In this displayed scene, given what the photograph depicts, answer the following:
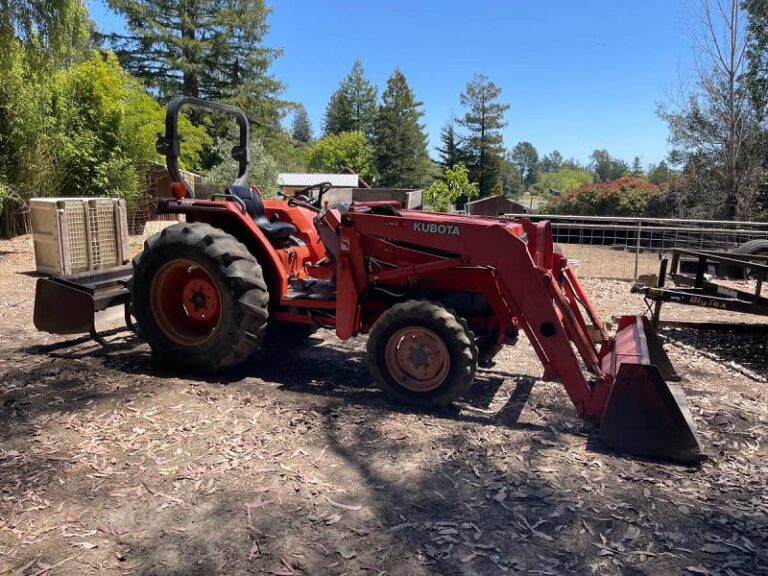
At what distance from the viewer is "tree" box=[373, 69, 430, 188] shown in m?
48.5

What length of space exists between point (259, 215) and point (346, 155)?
4343 centimetres

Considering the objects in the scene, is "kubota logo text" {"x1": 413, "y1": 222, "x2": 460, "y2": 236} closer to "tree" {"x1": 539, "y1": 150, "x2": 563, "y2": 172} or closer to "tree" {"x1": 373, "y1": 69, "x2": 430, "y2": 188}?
"tree" {"x1": 373, "y1": 69, "x2": 430, "y2": 188}

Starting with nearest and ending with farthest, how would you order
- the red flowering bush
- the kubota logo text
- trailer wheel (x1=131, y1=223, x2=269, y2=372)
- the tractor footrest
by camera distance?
the kubota logo text → trailer wheel (x1=131, y1=223, x2=269, y2=372) → the tractor footrest → the red flowering bush

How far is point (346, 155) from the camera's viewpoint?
47938mm

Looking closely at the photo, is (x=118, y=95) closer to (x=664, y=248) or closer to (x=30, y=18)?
(x=30, y=18)

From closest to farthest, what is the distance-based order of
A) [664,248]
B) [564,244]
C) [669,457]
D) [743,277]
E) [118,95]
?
[669,457] → [743,277] → [664,248] → [564,244] → [118,95]

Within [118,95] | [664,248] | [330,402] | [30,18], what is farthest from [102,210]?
[664,248]

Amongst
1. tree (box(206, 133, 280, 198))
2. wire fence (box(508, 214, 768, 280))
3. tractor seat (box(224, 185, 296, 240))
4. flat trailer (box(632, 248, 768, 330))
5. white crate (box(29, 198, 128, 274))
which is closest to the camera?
tractor seat (box(224, 185, 296, 240))

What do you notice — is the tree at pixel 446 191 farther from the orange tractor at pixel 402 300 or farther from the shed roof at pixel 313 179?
the orange tractor at pixel 402 300

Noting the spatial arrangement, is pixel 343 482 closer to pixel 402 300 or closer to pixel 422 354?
pixel 422 354

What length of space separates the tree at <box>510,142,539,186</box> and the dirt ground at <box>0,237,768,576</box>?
101m

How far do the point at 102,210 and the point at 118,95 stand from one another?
5.66 m

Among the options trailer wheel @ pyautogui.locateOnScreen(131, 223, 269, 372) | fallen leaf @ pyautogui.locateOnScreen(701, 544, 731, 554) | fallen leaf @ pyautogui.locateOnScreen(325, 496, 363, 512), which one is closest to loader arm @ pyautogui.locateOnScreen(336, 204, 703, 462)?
trailer wheel @ pyautogui.locateOnScreen(131, 223, 269, 372)

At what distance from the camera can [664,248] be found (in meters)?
11.6
